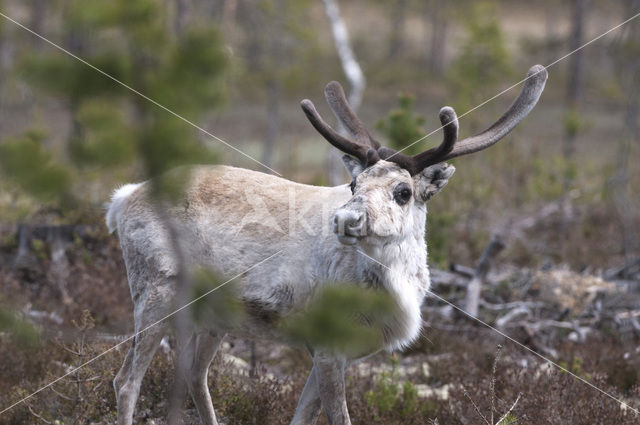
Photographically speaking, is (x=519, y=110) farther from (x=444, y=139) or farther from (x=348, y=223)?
(x=348, y=223)

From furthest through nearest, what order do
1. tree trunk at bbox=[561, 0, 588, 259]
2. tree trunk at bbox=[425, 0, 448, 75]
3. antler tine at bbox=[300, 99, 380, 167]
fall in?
1. tree trunk at bbox=[425, 0, 448, 75]
2. tree trunk at bbox=[561, 0, 588, 259]
3. antler tine at bbox=[300, 99, 380, 167]

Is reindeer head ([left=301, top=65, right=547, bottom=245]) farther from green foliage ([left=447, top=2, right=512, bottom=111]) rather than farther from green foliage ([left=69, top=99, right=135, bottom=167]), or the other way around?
green foliage ([left=447, top=2, right=512, bottom=111])

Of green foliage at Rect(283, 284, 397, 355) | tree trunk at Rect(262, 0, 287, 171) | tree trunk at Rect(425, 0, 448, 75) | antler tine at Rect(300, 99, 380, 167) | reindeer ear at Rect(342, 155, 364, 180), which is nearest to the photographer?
green foliage at Rect(283, 284, 397, 355)

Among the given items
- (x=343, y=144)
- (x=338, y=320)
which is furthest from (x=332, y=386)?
(x=338, y=320)

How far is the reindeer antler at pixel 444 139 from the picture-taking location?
13.2 feet

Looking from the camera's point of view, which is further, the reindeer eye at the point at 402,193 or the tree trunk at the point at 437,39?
the tree trunk at the point at 437,39

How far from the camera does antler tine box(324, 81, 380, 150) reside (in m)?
4.44

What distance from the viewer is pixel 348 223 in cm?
346

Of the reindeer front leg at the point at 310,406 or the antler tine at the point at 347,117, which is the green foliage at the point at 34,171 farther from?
the reindeer front leg at the point at 310,406

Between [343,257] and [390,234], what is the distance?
0.43m

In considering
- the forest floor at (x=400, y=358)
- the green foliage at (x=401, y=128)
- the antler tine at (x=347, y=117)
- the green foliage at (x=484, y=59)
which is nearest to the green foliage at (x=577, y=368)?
the forest floor at (x=400, y=358)

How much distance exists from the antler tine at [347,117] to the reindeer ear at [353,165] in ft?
0.49

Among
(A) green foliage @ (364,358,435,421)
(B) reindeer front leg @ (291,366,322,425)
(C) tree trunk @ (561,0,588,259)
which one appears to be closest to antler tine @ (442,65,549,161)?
(B) reindeer front leg @ (291,366,322,425)

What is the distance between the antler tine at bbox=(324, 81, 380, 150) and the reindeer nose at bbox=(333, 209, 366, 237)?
954 mm
